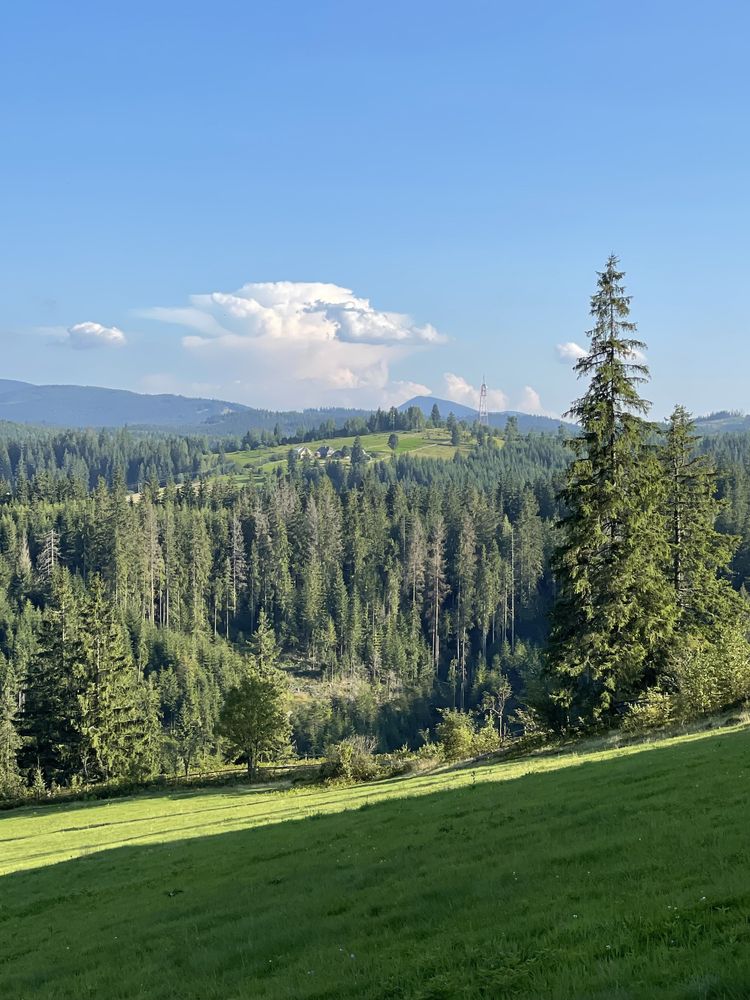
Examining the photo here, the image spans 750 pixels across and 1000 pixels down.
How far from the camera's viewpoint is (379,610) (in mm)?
165875

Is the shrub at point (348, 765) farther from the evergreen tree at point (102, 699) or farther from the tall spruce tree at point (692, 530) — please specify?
the evergreen tree at point (102, 699)

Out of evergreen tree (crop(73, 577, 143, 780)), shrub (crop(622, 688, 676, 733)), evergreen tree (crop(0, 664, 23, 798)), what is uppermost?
shrub (crop(622, 688, 676, 733))

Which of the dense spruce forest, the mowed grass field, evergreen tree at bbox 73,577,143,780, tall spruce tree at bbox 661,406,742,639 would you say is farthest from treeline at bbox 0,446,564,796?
the mowed grass field

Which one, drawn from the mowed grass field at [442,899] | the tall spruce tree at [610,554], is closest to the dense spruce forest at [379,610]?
the tall spruce tree at [610,554]

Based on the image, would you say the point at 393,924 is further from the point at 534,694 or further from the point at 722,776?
the point at 534,694

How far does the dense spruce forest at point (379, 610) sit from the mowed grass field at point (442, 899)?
11440mm

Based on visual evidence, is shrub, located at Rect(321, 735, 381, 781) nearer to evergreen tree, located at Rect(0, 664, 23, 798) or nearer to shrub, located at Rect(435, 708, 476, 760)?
shrub, located at Rect(435, 708, 476, 760)

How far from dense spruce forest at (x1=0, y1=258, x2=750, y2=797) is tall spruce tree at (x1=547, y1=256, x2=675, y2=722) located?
11cm

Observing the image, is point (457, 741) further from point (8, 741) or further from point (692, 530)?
point (8, 741)

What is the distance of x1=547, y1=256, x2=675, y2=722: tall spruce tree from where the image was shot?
3631cm

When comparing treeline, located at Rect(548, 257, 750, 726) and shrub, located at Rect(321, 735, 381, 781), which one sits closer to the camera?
treeline, located at Rect(548, 257, 750, 726)

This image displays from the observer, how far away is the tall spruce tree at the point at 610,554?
119ft

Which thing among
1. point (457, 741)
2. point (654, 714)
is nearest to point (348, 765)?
point (457, 741)

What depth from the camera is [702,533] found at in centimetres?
4472
